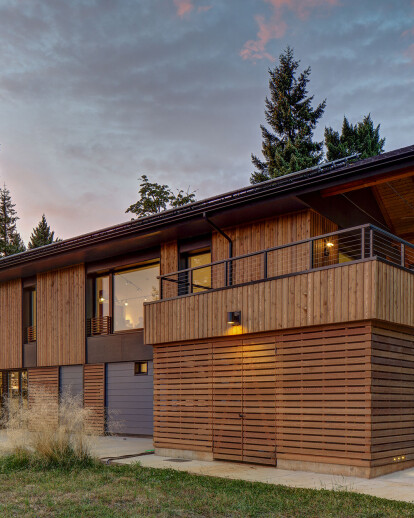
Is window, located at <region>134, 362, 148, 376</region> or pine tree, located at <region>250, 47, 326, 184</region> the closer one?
window, located at <region>134, 362, 148, 376</region>

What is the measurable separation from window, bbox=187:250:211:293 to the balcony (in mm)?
66

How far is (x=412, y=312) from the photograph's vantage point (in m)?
8.93

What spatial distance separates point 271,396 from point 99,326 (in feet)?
24.2

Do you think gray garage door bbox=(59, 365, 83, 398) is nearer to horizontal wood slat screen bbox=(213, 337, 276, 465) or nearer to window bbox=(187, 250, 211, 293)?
window bbox=(187, 250, 211, 293)

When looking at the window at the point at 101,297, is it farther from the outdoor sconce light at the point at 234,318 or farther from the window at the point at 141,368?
the outdoor sconce light at the point at 234,318

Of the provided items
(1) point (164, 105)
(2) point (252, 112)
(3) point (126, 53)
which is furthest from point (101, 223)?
(3) point (126, 53)

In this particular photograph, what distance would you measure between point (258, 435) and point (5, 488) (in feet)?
13.4

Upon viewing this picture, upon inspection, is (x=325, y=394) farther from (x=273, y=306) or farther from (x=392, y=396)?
(x=273, y=306)

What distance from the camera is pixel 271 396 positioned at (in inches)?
374

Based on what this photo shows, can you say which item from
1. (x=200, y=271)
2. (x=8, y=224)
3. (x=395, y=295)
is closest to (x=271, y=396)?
(x=395, y=295)

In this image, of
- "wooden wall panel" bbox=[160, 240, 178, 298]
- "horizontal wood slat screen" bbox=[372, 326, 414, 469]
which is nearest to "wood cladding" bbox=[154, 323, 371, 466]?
"horizontal wood slat screen" bbox=[372, 326, 414, 469]

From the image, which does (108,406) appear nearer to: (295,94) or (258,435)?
(258,435)

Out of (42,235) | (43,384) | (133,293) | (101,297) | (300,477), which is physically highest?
(42,235)

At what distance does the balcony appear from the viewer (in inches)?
326
